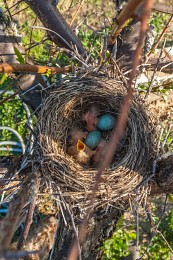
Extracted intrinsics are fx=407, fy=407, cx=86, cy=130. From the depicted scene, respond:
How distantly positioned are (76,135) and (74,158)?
15 cm

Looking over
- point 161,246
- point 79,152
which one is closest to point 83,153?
point 79,152

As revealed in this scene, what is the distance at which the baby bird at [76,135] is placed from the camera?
2229mm

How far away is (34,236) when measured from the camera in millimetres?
3080

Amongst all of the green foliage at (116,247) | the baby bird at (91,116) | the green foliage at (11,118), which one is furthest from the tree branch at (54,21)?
the green foliage at (11,118)

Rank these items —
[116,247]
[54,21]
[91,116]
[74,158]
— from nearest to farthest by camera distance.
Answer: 1. [54,21]
2. [74,158]
3. [91,116]
4. [116,247]

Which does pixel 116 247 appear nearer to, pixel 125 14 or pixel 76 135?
pixel 76 135

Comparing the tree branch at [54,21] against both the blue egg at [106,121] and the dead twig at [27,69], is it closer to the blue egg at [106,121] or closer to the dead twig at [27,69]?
the dead twig at [27,69]

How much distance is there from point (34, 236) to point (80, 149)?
1.20 metres

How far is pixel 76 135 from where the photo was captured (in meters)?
2.26

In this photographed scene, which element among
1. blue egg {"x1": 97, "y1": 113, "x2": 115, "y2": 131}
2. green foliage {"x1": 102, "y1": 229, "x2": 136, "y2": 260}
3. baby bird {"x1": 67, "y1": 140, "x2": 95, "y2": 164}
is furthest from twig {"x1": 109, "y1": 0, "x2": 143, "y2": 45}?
green foliage {"x1": 102, "y1": 229, "x2": 136, "y2": 260}

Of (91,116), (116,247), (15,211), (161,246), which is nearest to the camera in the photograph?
(15,211)

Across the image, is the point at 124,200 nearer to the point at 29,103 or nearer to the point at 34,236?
the point at 29,103

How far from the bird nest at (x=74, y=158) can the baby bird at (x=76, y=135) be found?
2cm

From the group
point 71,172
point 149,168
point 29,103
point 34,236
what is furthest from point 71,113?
point 34,236
